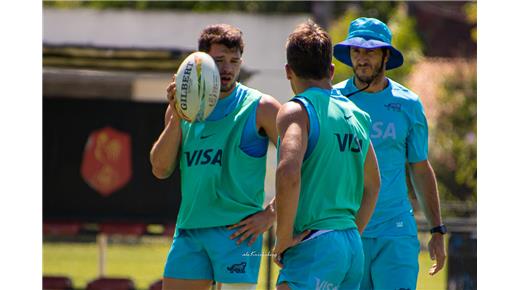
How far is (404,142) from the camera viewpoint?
695 centimetres

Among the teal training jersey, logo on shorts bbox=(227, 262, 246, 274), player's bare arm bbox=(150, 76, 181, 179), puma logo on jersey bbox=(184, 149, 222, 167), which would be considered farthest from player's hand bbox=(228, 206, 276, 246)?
the teal training jersey

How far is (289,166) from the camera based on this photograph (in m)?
5.13

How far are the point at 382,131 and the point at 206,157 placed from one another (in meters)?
1.33

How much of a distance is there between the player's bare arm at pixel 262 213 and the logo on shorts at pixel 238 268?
13 cm

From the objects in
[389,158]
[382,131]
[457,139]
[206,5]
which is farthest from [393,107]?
[457,139]

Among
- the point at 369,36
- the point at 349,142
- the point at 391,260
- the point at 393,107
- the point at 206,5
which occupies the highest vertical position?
the point at 206,5

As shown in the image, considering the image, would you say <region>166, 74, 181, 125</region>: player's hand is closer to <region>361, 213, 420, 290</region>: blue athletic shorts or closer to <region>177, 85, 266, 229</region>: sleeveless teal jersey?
<region>177, 85, 266, 229</region>: sleeveless teal jersey

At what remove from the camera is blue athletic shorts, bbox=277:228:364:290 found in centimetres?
528

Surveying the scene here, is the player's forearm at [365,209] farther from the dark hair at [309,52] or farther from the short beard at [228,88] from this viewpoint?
the short beard at [228,88]

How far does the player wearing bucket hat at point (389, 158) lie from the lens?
681 centimetres

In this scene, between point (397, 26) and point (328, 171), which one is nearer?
point (328, 171)

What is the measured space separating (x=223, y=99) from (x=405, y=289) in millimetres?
1727

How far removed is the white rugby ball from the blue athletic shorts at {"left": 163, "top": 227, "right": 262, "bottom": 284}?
0.71 meters

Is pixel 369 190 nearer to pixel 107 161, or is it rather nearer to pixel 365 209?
pixel 365 209
